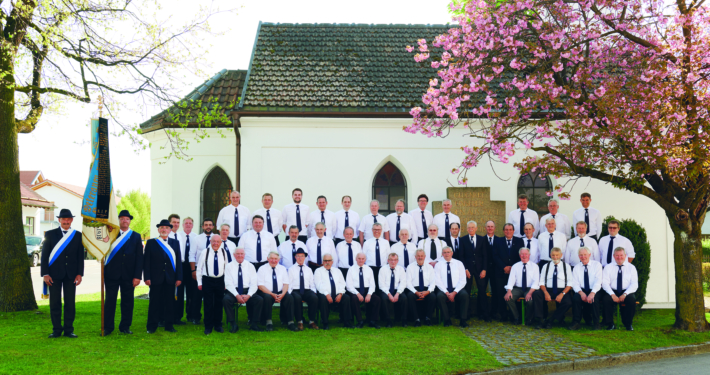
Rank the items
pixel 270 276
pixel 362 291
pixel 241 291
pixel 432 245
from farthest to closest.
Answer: pixel 432 245, pixel 362 291, pixel 270 276, pixel 241 291

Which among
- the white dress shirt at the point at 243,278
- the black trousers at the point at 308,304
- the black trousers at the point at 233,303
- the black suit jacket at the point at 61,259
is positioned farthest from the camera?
the black trousers at the point at 308,304

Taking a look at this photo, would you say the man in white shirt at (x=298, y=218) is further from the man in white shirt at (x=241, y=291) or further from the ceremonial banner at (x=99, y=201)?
the ceremonial banner at (x=99, y=201)

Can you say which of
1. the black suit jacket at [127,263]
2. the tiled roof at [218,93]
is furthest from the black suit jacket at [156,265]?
the tiled roof at [218,93]

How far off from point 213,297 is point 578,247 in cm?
704

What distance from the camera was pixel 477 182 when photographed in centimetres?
1380

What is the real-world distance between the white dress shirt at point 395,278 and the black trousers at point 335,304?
74 cm

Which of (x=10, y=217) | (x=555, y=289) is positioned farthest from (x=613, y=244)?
(x=10, y=217)

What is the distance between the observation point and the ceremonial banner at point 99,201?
862 cm

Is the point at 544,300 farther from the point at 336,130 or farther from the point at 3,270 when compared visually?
the point at 3,270

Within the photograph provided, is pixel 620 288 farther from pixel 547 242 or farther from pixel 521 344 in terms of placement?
pixel 521 344

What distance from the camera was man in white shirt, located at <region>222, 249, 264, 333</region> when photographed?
30.5ft

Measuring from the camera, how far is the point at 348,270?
10078mm

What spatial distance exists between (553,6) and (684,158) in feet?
11.2

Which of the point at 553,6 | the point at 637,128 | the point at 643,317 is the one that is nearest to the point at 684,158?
the point at 637,128
